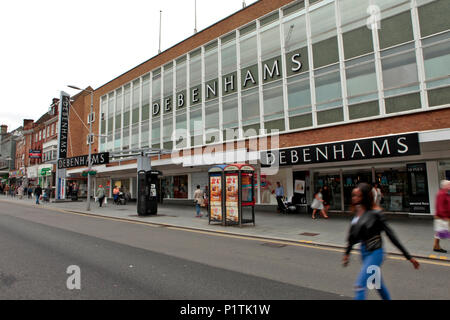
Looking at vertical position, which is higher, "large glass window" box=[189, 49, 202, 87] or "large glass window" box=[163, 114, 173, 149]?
"large glass window" box=[189, 49, 202, 87]

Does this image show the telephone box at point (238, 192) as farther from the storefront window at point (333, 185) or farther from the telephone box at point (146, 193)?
the storefront window at point (333, 185)

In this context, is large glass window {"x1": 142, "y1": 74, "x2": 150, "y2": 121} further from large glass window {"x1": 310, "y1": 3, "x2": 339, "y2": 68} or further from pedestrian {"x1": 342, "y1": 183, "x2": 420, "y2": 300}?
pedestrian {"x1": 342, "y1": 183, "x2": 420, "y2": 300}

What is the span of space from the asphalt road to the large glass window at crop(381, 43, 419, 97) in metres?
Answer: 8.74

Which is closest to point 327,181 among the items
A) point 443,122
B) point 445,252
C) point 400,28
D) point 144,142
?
point 443,122

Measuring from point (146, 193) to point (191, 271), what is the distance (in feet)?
35.3

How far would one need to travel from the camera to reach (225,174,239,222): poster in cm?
1147

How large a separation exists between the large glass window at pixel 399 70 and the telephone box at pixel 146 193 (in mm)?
12410

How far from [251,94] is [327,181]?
6.84 m

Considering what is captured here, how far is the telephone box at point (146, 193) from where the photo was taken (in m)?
15.2

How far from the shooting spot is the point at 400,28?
40.9 feet

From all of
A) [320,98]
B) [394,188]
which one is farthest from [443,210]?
[320,98]

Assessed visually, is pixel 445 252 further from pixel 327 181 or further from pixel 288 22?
pixel 288 22

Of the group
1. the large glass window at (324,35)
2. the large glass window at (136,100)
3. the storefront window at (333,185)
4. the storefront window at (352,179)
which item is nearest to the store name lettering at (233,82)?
the large glass window at (324,35)

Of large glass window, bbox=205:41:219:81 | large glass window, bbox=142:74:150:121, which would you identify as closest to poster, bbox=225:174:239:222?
large glass window, bbox=205:41:219:81
